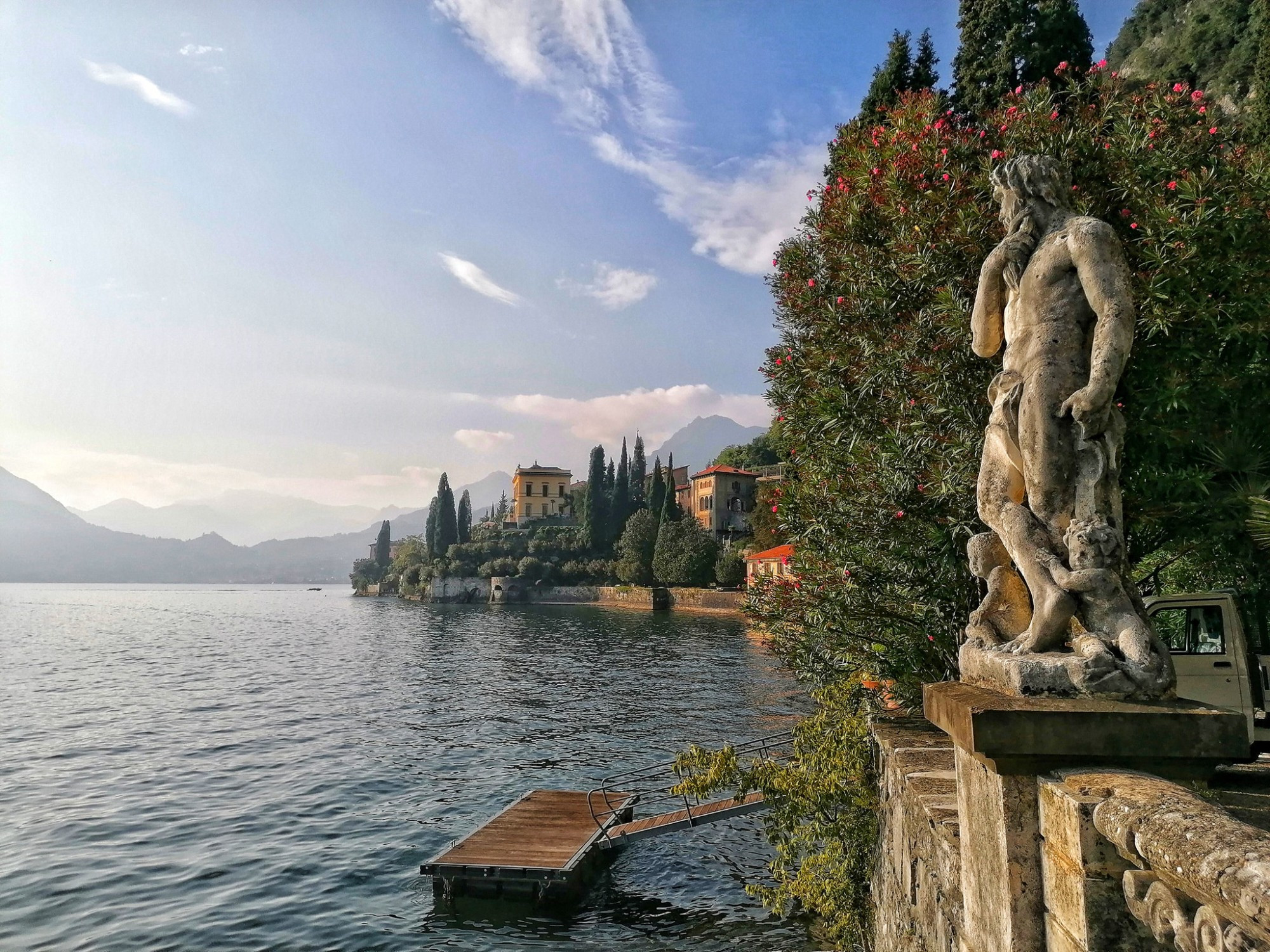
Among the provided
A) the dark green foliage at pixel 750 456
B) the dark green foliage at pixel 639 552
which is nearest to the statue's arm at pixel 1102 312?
the dark green foliage at pixel 639 552

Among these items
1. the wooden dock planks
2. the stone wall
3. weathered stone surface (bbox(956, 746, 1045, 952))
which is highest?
weathered stone surface (bbox(956, 746, 1045, 952))

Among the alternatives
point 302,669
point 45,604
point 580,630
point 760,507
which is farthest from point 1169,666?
point 45,604

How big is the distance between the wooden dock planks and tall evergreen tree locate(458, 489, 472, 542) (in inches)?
4282

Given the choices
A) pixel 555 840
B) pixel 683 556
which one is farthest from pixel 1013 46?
pixel 683 556

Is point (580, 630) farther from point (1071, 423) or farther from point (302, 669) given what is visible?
point (1071, 423)

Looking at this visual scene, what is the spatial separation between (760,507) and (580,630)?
17000mm

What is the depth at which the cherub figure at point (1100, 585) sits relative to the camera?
332cm

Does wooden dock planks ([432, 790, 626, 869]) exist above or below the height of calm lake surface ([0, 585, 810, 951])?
above

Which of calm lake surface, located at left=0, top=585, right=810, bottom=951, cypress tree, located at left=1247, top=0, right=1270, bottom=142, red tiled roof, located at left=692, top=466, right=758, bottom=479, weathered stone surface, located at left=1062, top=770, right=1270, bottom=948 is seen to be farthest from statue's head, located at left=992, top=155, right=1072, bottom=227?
red tiled roof, located at left=692, top=466, right=758, bottom=479

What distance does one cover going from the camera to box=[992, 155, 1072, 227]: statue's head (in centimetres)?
451

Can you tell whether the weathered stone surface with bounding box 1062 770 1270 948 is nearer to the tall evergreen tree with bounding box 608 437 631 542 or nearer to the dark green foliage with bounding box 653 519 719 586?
the dark green foliage with bounding box 653 519 719 586

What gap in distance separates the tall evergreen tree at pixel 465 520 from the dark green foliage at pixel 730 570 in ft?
173

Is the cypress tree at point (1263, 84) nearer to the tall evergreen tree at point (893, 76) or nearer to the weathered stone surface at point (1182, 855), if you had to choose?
the tall evergreen tree at point (893, 76)

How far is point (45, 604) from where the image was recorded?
134375mm
